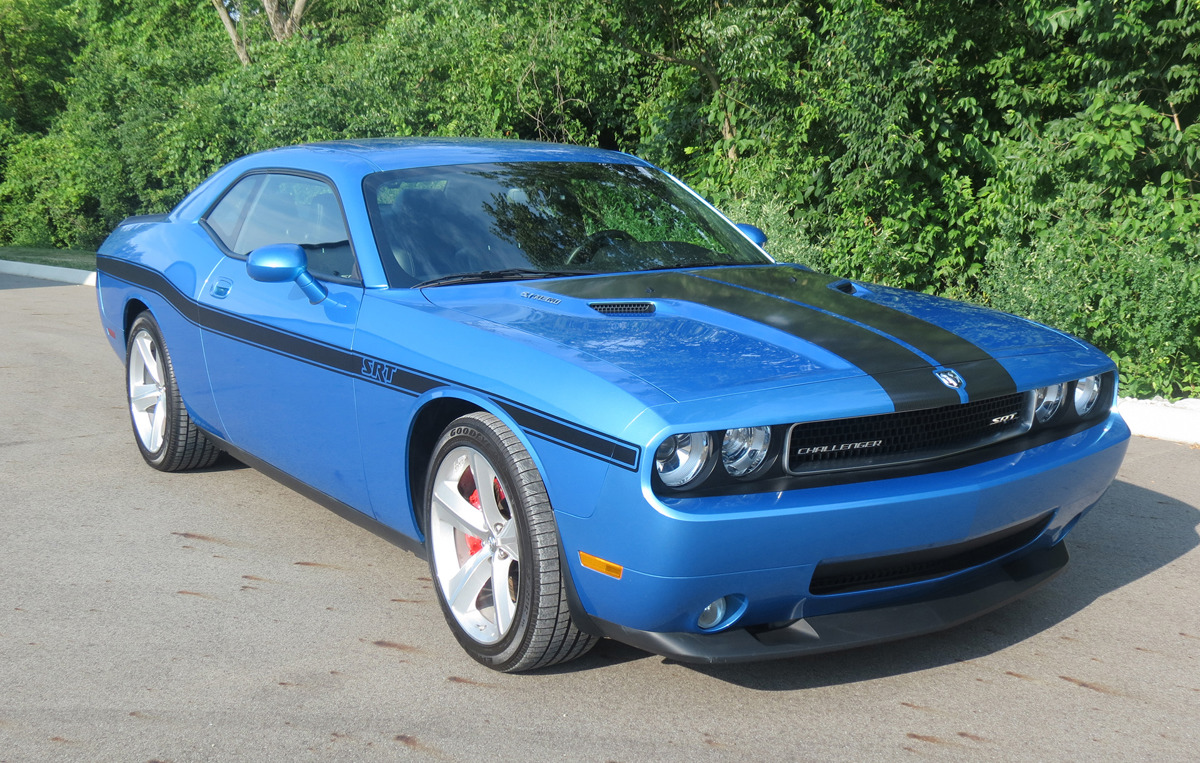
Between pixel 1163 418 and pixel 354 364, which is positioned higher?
→ pixel 354 364

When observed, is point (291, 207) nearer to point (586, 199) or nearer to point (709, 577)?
point (586, 199)

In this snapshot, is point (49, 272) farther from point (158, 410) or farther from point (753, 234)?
point (753, 234)

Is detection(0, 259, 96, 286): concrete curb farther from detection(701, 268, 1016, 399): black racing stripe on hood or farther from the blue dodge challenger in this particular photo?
detection(701, 268, 1016, 399): black racing stripe on hood

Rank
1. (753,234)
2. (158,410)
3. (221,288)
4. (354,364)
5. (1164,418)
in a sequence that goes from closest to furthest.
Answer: (354,364), (221,288), (753,234), (158,410), (1164,418)

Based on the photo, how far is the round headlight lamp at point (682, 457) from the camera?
2.70 metres

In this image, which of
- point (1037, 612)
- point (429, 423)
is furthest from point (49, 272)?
point (1037, 612)

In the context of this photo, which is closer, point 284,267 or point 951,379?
point 951,379

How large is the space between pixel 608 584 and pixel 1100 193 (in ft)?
24.4

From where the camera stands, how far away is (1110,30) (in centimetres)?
855

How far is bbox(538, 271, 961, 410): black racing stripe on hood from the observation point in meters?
2.94

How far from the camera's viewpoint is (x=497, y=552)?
3281 millimetres

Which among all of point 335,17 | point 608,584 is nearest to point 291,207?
point 608,584

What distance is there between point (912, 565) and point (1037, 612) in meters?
0.94

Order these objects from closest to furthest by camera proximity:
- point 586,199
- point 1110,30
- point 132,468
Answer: point 586,199
point 132,468
point 1110,30
